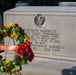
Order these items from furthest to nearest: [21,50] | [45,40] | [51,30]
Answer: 1. [45,40]
2. [51,30]
3. [21,50]


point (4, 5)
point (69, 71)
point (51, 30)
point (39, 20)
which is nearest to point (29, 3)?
point (4, 5)

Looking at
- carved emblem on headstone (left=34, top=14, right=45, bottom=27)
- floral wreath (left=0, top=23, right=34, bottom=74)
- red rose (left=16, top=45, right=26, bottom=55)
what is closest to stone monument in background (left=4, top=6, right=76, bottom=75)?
carved emblem on headstone (left=34, top=14, right=45, bottom=27)

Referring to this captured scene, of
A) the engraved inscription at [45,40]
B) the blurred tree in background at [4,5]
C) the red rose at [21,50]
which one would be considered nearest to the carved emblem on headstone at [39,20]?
the engraved inscription at [45,40]

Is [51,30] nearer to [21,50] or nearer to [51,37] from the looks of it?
[51,37]

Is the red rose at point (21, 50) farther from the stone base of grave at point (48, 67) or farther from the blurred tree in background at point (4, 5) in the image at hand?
the blurred tree in background at point (4, 5)

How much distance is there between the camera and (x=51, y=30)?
6668 millimetres

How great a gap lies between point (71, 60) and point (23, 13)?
5.04 ft

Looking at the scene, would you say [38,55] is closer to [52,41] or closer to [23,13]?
[52,41]

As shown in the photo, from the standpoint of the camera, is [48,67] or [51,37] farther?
[51,37]

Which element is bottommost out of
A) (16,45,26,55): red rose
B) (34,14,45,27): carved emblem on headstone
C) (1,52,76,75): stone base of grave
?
(1,52,76,75): stone base of grave

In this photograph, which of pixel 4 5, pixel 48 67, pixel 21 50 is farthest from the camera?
pixel 4 5

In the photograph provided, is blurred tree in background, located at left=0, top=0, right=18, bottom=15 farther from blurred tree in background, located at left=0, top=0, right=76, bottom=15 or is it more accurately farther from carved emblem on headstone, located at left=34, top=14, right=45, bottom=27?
carved emblem on headstone, located at left=34, top=14, right=45, bottom=27

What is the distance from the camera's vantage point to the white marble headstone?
6496 mm

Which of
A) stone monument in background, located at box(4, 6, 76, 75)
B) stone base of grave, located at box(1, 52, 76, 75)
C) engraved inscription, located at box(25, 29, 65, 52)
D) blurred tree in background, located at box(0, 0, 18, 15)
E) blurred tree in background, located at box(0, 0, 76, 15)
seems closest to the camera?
stone base of grave, located at box(1, 52, 76, 75)
